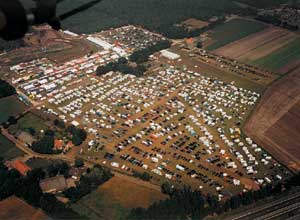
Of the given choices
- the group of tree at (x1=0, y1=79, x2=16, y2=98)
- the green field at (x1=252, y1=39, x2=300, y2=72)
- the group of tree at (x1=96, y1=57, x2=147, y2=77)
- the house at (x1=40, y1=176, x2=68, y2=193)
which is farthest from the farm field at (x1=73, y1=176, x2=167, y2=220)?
the green field at (x1=252, y1=39, x2=300, y2=72)

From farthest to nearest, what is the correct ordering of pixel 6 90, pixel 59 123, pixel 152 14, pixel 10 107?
pixel 152 14, pixel 6 90, pixel 10 107, pixel 59 123

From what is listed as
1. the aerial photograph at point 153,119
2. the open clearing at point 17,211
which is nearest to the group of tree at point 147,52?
the aerial photograph at point 153,119

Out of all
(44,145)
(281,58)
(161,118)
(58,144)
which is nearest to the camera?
(44,145)

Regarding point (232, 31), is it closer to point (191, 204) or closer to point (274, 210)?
point (274, 210)

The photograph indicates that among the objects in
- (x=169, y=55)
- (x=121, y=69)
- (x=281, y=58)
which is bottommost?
(x=121, y=69)

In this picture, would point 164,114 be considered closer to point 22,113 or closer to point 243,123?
point 243,123

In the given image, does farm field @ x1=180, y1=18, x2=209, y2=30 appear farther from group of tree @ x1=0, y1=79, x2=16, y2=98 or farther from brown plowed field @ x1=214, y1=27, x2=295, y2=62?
group of tree @ x1=0, y1=79, x2=16, y2=98

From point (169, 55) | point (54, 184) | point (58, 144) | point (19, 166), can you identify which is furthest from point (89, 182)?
point (169, 55)
